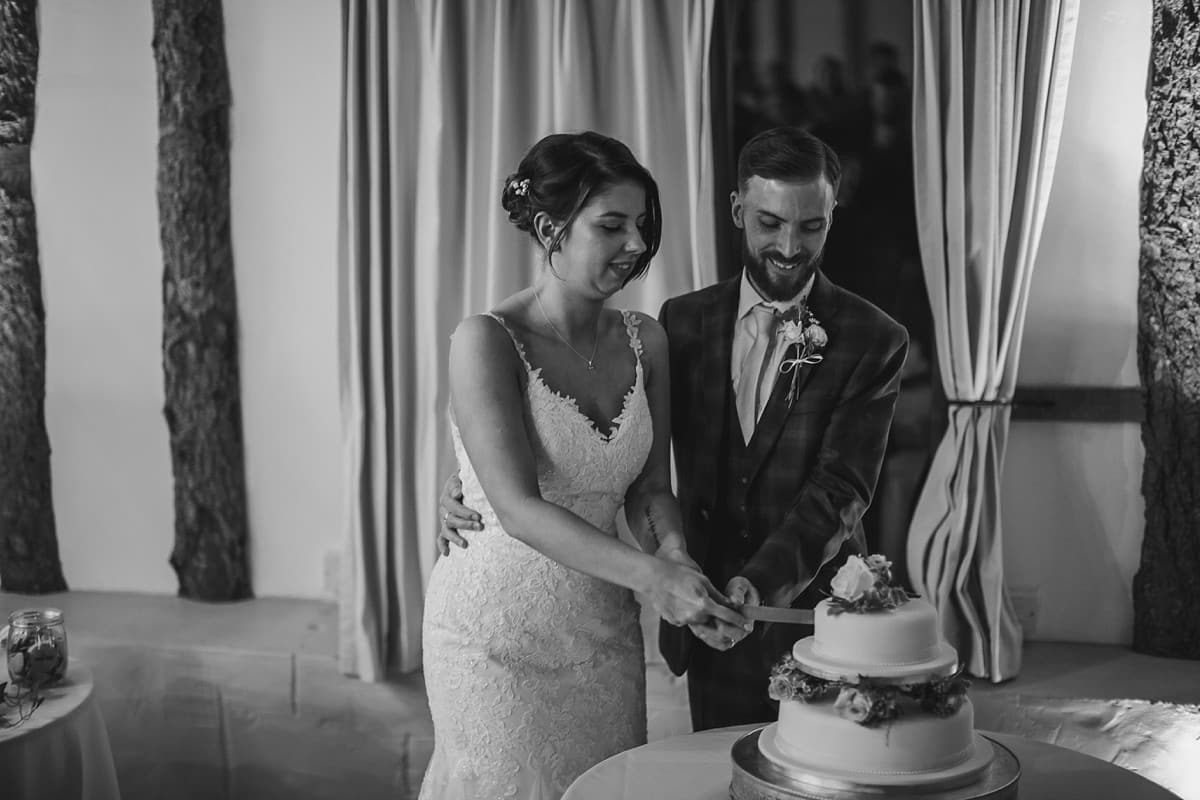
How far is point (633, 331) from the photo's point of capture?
2398 mm

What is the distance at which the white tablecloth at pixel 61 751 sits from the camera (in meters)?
2.46

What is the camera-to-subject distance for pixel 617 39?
352cm

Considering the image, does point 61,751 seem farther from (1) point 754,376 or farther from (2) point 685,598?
(1) point 754,376

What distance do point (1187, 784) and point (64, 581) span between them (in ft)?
12.2

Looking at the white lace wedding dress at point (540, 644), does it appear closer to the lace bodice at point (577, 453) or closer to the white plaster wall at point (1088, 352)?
the lace bodice at point (577, 453)

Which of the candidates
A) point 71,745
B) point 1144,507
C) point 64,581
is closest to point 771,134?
point 1144,507

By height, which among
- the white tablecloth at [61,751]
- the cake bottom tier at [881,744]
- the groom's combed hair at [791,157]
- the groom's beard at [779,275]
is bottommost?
the white tablecloth at [61,751]

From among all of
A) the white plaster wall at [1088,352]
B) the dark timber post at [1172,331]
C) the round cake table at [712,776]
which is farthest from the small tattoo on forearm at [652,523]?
the dark timber post at [1172,331]

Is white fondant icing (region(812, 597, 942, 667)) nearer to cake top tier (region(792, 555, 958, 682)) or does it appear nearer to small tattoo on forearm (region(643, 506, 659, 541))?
cake top tier (region(792, 555, 958, 682))

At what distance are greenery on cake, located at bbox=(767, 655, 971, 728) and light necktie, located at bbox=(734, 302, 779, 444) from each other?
840 millimetres

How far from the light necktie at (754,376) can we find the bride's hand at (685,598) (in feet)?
1.84

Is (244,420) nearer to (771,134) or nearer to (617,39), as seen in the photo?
(617,39)

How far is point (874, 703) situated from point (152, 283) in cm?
336

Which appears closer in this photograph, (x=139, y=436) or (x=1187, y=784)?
(x=1187, y=784)
